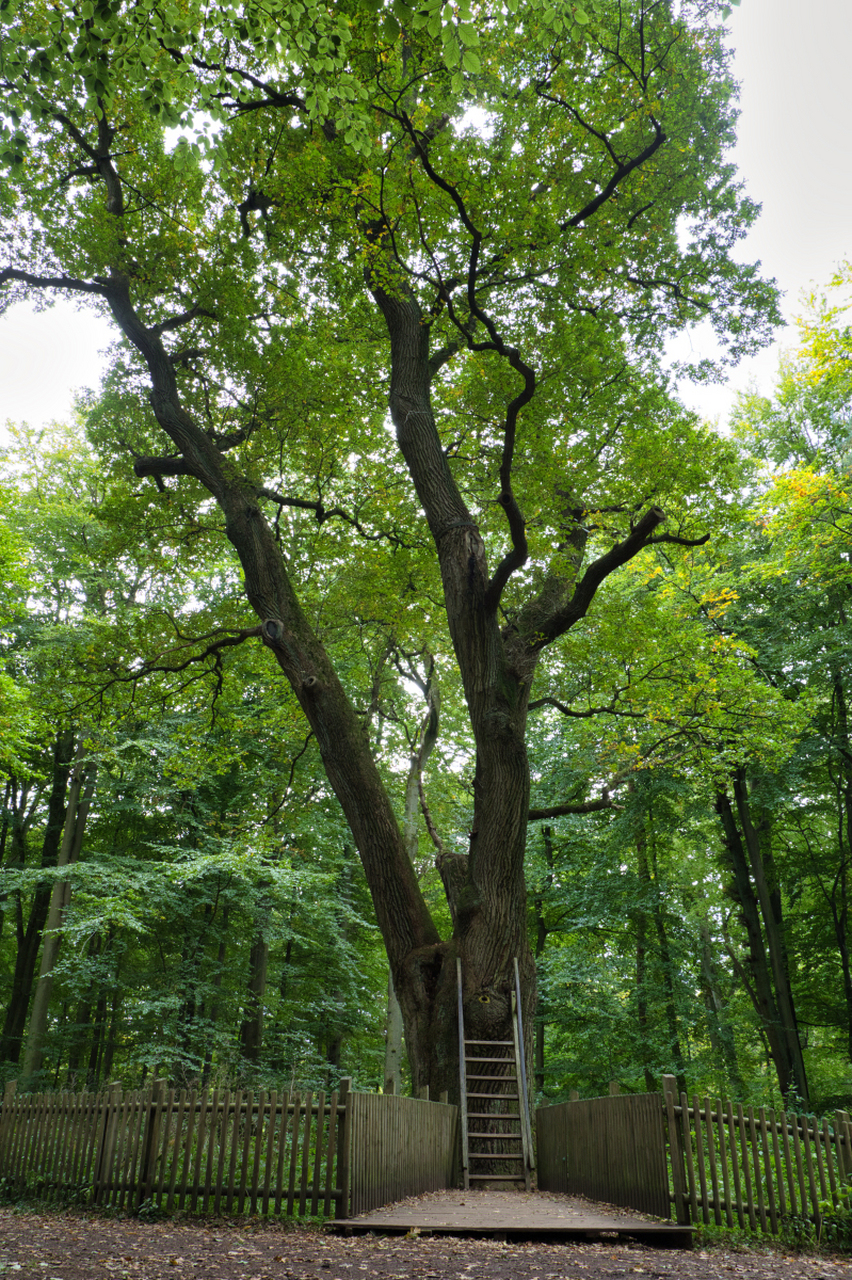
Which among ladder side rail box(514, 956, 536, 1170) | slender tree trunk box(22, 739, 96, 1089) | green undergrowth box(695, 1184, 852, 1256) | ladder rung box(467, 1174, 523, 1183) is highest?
slender tree trunk box(22, 739, 96, 1089)

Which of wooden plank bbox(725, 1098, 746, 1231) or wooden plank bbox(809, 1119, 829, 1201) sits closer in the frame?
wooden plank bbox(725, 1098, 746, 1231)

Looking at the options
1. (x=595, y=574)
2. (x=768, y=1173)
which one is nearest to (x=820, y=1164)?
(x=768, y=1173)

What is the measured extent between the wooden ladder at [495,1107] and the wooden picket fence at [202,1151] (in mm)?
1602

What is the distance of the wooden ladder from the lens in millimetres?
7055

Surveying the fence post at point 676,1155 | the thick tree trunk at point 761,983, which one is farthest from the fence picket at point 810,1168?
the thick tree trunk at point 761,983

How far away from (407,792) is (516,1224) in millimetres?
11144

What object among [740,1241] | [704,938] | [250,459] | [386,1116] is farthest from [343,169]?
[704,938]

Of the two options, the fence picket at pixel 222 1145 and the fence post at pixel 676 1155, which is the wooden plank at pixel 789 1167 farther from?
the fence picket at pixel 222 1145

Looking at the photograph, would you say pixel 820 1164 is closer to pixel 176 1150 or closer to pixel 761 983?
pixel 176 1150

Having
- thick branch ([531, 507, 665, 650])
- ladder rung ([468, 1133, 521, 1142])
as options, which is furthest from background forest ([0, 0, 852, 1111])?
ladder rung ([468, 1133, 521, 1142])

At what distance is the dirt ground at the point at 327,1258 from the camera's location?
12.6 feet

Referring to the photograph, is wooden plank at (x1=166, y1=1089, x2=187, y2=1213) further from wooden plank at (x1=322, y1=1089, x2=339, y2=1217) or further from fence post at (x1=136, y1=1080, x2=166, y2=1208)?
wooden plank at (x1=322, y1=1089, x2=339, y2=1217)

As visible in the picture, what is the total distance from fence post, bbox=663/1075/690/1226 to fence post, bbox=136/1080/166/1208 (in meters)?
3.86

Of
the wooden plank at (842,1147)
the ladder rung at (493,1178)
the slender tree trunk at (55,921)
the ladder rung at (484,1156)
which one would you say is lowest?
the ladder rung at (493,1178)
